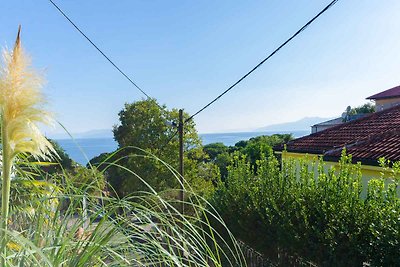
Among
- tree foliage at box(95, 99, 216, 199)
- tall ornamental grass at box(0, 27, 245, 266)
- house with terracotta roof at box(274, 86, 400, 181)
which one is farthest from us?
tree foliage at box(95, 99, 216, 199)

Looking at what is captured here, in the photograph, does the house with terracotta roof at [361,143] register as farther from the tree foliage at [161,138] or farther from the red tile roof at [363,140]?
the tree foliage at [161,138]

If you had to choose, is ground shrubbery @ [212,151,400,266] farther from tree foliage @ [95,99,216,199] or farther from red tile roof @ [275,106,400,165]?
tree foliage @ [95,99,216,199]

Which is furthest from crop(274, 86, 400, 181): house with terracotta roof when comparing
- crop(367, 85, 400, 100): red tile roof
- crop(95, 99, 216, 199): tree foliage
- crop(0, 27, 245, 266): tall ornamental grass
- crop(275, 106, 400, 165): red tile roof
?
crop(367, 85, 400, 100): red tile roof

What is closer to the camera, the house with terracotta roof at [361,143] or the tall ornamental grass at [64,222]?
the tall ornamental grass at [64,222]

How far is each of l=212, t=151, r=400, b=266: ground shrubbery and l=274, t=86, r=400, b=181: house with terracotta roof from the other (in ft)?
2.51

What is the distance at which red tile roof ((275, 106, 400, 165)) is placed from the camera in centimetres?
584

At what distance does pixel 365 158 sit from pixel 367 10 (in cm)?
267

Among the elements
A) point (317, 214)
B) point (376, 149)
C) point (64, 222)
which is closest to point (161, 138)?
point (376, 149)

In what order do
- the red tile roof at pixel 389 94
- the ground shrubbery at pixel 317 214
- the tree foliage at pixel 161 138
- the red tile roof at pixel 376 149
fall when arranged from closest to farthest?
the ground shrubbery at pixel 317 214 → the red tile roof at pixel 376 149 → the tree foliage at pixel 161 138 → the red tile roof at pixel 389 94

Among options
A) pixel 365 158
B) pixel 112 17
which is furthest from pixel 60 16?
pixel 365 158

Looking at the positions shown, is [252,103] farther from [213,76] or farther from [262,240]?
[262,240]

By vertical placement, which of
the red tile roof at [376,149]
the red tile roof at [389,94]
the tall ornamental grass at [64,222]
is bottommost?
the red tile roof at [376,149]

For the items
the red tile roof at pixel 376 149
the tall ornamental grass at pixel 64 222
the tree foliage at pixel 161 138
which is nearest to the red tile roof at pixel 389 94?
the tree foliage at pixel 161 138

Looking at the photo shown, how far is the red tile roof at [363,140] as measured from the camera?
584 centimetres
